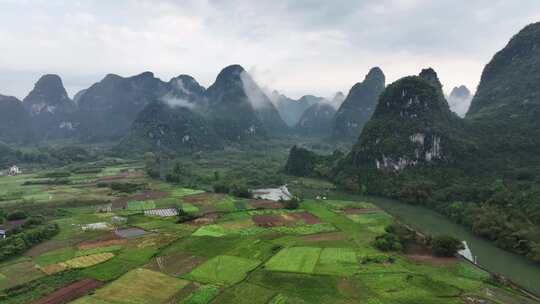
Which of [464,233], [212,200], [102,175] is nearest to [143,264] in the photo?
[212,200]

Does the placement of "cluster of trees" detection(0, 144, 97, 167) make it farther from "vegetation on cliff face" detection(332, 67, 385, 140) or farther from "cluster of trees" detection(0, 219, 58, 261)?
"vegetation on cliff face" detection(332, 67, 385, 140)

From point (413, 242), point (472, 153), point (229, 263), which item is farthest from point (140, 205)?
point (472, 153)

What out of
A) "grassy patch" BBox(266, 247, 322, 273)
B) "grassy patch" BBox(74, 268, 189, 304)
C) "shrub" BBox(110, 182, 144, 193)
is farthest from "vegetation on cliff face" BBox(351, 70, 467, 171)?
"grassy patch" BBox(74, 268, 189, 304)

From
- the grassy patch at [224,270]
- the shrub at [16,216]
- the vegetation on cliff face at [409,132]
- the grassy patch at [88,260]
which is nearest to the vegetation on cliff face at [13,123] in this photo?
the shrub at [16,216]

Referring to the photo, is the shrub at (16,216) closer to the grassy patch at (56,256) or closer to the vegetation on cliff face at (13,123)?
the grassy patch at (56,256)

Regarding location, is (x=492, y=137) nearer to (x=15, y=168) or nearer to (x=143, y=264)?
(x=143, y=264)
